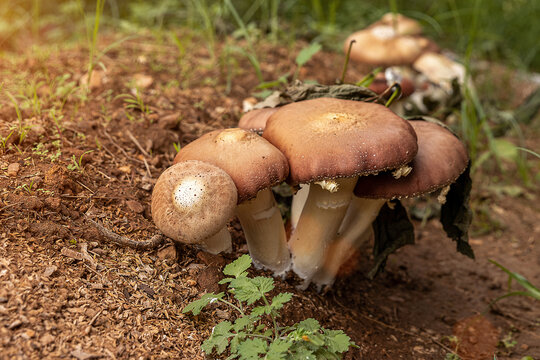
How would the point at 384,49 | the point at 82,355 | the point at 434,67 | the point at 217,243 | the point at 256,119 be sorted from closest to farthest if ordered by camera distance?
the point at 82,355 → the point at 217,243 → the point at 256,119 → the point at 384,49 → the point at 434,67

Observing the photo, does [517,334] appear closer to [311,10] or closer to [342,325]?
[342,325]

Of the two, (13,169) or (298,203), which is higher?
(13,169)

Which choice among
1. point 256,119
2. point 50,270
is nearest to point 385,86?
point 256,119

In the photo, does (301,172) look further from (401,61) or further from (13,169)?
(401,61)

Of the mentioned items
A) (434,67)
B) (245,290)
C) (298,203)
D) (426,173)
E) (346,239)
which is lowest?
(434,67)

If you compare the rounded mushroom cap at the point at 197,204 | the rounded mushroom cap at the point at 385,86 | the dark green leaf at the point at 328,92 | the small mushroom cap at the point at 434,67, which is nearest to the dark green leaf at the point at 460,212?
the dark green leaf at the point at 328,92

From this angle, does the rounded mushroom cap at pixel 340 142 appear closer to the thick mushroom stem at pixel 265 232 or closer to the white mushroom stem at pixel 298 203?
the thick mushroom stem at pixel 265 232

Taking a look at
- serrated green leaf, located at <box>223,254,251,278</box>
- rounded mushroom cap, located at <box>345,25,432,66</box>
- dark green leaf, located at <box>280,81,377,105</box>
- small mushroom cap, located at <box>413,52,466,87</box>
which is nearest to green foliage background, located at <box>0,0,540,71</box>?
small mushroom cap, located at <box>413,52,466,87</box>
